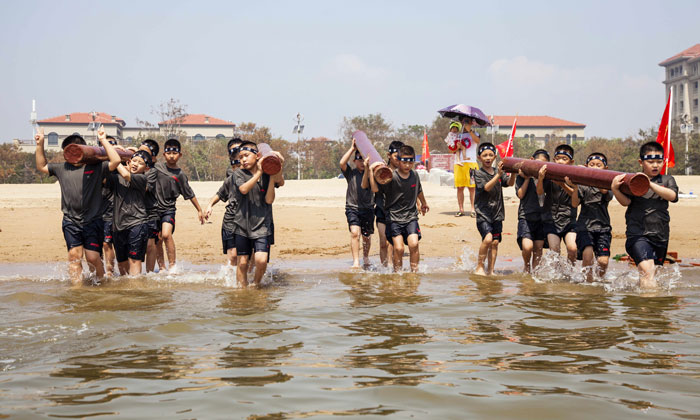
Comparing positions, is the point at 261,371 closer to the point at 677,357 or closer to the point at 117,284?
the point at 677,357

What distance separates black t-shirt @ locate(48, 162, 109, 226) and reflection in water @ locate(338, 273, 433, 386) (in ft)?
10.5

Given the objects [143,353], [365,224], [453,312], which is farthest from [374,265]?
[143,353]

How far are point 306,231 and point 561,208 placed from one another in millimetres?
7859

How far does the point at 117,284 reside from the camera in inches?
345

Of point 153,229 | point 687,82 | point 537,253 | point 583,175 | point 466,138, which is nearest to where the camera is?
point 583,175

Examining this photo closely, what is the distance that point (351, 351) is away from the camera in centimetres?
527

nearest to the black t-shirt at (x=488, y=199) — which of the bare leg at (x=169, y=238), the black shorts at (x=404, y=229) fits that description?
the black shorts at (x=404, y=229)

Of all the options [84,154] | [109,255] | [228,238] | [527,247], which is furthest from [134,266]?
[527,247]

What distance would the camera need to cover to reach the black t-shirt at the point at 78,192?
8234 mm

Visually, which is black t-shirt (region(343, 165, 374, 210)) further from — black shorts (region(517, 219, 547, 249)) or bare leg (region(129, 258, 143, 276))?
bare leg (region(129, 258, 143, 276))

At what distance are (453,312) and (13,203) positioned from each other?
64.9ft

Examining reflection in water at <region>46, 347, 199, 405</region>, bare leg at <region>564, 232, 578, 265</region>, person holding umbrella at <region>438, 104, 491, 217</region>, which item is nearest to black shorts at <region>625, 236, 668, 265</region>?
bare leg at <region>564, 232, 578, 265</region>

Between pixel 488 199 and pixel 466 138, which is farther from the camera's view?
pixel 466 138

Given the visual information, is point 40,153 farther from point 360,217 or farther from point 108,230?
point 360,217
